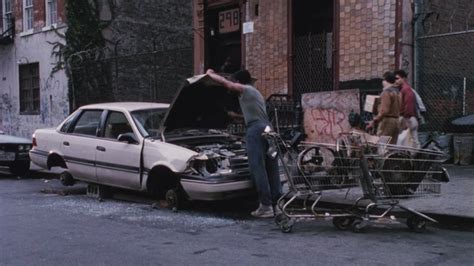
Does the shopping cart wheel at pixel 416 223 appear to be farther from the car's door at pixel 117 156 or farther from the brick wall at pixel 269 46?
the brick wall at pixel 269 46

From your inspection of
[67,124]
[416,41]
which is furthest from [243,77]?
[416,41]

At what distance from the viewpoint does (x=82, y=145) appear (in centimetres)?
962

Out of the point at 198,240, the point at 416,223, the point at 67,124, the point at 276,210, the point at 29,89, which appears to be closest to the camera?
the point at 198,240

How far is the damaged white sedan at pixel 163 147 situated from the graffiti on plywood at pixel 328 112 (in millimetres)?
2491

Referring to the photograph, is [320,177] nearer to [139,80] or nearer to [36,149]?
[36,149]

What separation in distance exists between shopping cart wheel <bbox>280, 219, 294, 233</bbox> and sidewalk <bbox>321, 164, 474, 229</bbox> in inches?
32.1

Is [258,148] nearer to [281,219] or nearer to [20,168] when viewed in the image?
[281,219]

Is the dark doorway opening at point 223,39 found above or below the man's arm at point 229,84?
above

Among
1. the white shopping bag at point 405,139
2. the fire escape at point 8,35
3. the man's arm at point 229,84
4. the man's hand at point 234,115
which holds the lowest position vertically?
the white shopping bag at point 405,139

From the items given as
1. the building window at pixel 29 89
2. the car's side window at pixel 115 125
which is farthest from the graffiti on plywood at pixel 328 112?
the building window at pixel 29 89

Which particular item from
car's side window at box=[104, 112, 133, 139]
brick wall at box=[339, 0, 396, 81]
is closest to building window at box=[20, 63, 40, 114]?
brick wall at box=[339, 0, 396, 81]

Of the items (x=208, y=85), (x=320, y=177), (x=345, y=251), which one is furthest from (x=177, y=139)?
(x=345, y=251)

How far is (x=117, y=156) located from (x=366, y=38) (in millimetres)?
6770

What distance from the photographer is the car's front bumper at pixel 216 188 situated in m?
7.77
